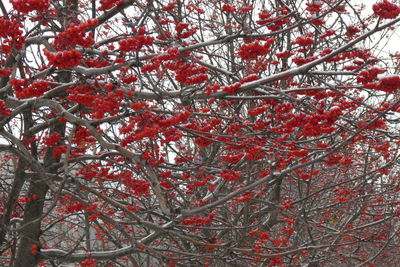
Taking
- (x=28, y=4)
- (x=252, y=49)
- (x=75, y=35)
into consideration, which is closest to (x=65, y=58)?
(x=75, y=35)

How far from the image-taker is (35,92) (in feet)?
12.3

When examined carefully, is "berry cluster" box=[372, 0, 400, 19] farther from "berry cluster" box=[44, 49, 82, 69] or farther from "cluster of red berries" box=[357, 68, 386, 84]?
"berry cluster" box=[44, 49, 82, 69]

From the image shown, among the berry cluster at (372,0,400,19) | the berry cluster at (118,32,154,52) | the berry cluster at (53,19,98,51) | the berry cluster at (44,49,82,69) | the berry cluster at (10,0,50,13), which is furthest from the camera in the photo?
the berry cluster at (118,32,154,52)

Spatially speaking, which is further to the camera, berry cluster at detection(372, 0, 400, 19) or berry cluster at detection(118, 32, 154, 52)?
berry cluster at detection(118, 32, 154, 52)

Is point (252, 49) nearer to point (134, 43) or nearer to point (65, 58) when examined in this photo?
point (134, 43)

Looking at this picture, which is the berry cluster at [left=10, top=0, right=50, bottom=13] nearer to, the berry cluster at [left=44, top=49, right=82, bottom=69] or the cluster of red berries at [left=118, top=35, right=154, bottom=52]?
the berry cluster at [left=44, top=49, right=82, bottom=69]

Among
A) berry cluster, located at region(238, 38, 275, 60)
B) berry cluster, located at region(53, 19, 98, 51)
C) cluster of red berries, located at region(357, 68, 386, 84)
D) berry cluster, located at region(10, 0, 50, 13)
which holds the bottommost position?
cluster of red berries, located at region(357, 68, 386, 84)

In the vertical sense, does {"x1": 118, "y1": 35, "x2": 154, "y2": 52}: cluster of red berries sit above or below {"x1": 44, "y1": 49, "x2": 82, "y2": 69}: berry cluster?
above

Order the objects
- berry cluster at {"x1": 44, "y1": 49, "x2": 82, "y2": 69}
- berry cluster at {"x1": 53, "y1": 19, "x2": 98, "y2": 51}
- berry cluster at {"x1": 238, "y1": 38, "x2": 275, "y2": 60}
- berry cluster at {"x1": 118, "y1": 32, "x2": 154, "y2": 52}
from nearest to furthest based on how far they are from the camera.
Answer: berry cluster at {"x1": 44, "y1": 49, "x2": 82, "y2": 69}, berry cluster at {"x1": 53, "y1": 19, "x2": 98, "y2": 51}, berry cluster at {"x1": 118, "y1": 32, "x2": 154, "y2": 52}, berry cluster at {"x1": 238, "y1": 38, "x2": 275, "y2": 60}

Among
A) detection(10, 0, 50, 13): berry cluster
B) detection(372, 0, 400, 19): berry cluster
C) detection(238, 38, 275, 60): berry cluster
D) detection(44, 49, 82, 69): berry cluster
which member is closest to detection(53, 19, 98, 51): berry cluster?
detection(44, 49, 82, 69): berry cluster

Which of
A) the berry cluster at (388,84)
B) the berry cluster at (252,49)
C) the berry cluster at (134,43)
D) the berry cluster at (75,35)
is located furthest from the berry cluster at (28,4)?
the berry cluster at (388,84)

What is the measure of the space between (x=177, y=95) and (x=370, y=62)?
1.87 m

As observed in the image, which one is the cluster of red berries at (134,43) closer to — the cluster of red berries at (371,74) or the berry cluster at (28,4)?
the berry cluster at (28,4)

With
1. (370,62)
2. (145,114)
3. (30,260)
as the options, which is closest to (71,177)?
(145,114)
